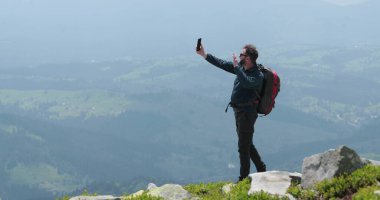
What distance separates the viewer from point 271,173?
14.4 meters

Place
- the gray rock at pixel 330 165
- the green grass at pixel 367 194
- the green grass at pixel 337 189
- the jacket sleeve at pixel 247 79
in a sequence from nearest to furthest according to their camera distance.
A: 1. the green grass at pixel 367 194
2. the green grass at pixel 337 189
3. the gray rock at pixel 330 165
4. the jacket sleeve at pixel 247 79

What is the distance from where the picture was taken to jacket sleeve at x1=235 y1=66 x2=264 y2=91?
14336 mm

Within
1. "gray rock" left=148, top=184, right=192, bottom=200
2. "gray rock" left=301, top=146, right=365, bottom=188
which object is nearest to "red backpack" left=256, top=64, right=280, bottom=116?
"gray rock" left=301, top=146, right=365, bottom=188

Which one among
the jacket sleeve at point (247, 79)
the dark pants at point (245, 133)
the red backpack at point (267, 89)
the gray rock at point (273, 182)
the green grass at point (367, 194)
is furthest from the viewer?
the dark pants at point (245, 133)

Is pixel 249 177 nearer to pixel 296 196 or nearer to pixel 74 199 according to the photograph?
pixel 296 196

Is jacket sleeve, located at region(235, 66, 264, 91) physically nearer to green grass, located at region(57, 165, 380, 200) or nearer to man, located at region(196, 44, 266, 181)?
man, located at region(196, 44, 266, 181)

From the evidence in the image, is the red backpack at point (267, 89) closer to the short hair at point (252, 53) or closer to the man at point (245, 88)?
the man at point (245, 88)

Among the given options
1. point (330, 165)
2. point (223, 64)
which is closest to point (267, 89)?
point (223, 64)

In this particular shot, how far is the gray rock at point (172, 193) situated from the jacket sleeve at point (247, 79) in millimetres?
3423

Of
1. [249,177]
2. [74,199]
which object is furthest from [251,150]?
[74,199]

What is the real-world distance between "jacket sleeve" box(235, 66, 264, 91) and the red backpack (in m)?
0.39

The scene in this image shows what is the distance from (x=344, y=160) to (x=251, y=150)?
13.6 feet

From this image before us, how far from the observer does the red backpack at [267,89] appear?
588 inches

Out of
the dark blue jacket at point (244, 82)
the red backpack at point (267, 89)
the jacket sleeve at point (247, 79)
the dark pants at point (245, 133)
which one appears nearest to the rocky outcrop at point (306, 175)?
the dark pants at point (245, 133)
